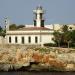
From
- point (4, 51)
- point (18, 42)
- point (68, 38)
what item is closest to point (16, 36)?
point (18, 42)

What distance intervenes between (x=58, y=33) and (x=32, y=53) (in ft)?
42.5

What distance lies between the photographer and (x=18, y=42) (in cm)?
6669

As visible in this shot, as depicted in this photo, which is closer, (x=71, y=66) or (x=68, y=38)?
(x=71, y=66)

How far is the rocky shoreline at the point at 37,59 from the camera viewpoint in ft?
173

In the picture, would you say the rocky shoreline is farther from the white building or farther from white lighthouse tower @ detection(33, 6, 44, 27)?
white lighthouse tower @ detection(33, 6, 44, 27)

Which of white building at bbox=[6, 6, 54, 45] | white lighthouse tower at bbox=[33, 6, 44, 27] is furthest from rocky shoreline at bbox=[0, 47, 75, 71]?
white lighthouse tower at bbox=[33, 6, 44, 27]

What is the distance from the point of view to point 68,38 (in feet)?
214

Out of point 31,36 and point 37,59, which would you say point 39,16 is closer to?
point 31,36

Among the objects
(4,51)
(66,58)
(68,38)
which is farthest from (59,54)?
(68,38)

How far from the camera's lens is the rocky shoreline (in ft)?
173

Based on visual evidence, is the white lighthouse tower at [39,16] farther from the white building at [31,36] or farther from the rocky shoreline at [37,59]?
the rocky shoreline at [37,59]

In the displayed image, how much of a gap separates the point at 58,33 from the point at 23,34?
3.49 metres

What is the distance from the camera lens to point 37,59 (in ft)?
175

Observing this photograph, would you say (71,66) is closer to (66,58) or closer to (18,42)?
(66,58)
